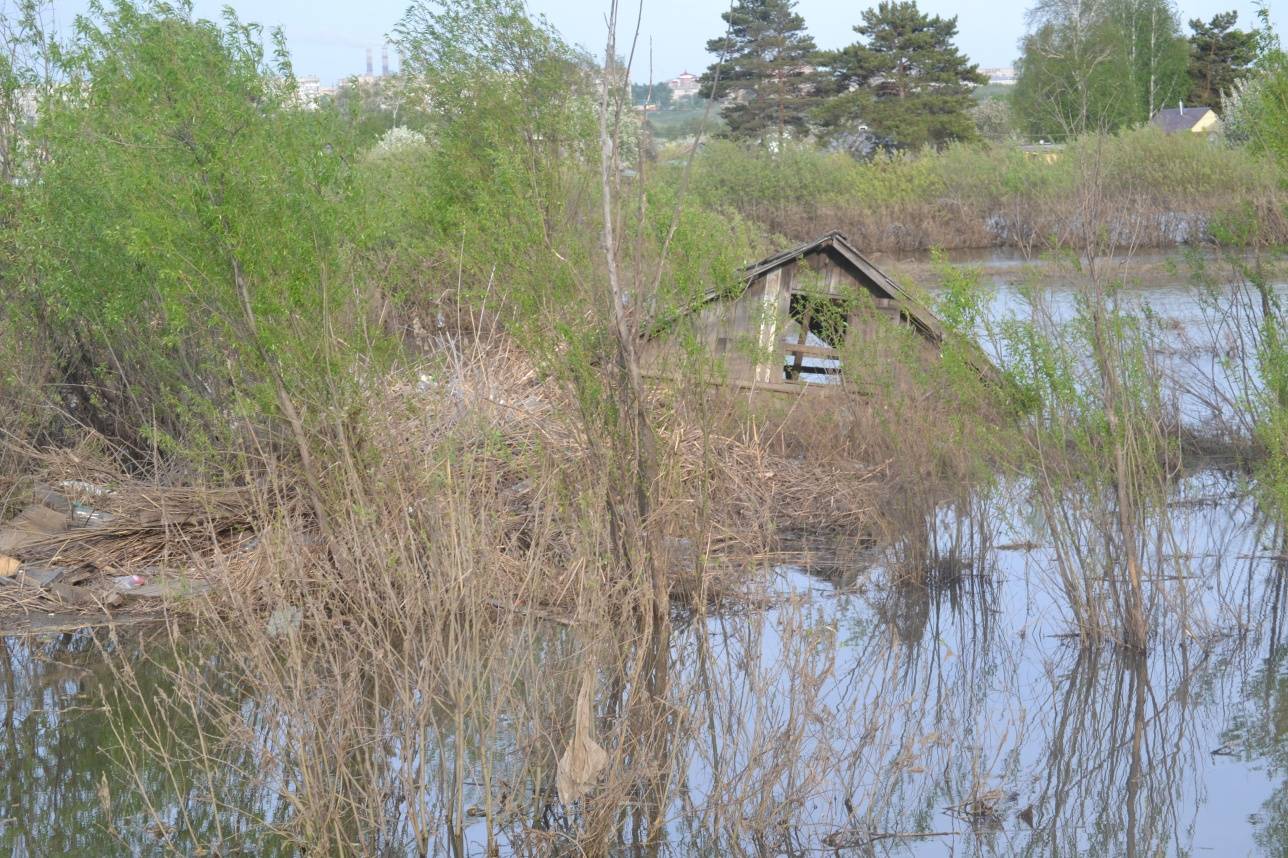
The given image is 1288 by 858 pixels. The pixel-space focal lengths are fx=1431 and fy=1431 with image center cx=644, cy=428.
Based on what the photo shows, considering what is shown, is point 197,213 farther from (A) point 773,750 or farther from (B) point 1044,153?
(B) point 1044,153

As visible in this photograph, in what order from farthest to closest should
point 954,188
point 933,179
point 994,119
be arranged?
point 994,119, point 933,179, point 954,188

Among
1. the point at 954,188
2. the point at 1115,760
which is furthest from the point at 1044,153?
the point at 1115,760

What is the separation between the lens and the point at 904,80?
182ft

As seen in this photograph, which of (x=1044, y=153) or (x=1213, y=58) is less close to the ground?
(x=1213, y=58)

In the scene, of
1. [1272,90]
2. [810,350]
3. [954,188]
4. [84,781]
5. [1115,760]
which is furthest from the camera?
[954,188]

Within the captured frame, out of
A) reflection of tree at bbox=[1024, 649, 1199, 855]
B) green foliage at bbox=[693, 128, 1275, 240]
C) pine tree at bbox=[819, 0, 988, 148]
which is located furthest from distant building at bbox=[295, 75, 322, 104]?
pine tree at bbox=[819, 0, 988, 148]

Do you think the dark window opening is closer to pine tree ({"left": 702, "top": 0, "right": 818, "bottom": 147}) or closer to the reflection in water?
the reflection in water

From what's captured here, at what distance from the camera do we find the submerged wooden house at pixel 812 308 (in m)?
12.5

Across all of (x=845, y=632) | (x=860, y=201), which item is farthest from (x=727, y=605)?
(x=860, y=201)

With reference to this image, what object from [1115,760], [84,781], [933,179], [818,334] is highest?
[933,179]

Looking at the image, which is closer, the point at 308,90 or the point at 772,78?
the point at 308,90

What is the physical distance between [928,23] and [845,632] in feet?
167

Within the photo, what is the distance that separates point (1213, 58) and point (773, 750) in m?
58.7

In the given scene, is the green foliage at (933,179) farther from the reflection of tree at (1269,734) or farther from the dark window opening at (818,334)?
the reflection of tree at (1269,734)
